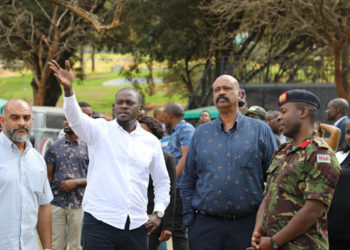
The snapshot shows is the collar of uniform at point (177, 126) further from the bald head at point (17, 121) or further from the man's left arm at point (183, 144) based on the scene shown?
the bald head at point (17, 121)

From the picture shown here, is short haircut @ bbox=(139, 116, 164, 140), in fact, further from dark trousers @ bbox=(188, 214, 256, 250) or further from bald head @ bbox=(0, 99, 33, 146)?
bald head @ bbox=(0, 99, 33, 146)

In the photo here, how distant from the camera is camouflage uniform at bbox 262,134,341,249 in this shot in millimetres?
3461

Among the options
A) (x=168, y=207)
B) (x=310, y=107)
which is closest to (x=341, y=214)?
(x=310, y=107)

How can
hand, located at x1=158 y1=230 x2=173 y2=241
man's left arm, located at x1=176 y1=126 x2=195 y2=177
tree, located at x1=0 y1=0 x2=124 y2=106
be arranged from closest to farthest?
hand, located at x1=158 y1=230 x2=173 y2=241 < man's left arm, located at x1=176 y1=126 x2=195 y2=177 < tree, located at x1=0 y1=0 x2=124 y2=106

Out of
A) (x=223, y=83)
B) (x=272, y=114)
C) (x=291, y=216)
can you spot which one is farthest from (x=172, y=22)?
(x=291, y=216)

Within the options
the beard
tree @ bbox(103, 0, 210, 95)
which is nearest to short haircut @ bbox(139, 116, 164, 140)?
the beard

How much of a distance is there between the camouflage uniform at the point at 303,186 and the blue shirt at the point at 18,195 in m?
1.86

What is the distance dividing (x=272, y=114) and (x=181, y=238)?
98.8 inches

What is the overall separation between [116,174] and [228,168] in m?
0.99

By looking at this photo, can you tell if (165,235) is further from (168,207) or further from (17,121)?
(17,121)

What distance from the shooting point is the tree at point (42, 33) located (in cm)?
1927

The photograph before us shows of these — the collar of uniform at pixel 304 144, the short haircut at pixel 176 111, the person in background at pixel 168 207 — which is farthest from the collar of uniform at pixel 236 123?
the short haircut at pixel 176 111

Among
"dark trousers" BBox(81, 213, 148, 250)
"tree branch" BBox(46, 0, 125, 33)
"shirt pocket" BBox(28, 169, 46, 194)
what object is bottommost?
"dark trousers" BBox(81, 213, 148, 250)

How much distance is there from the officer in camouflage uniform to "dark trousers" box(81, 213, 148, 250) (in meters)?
1.23
